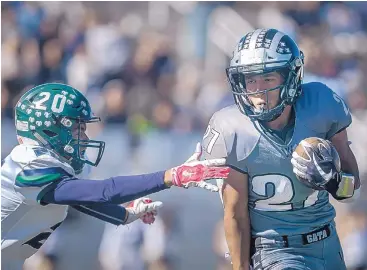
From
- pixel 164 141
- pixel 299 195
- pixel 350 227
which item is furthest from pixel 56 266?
pixel 299 195

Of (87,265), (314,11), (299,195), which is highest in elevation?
(314,11)

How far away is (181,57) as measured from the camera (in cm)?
437

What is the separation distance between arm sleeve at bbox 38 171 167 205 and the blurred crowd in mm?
1430

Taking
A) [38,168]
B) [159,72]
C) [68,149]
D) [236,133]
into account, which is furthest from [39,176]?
[159,72]

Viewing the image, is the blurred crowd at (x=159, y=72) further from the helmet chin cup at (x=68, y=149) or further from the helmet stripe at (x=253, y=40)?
the helmet stripe at (x=253, y=40)

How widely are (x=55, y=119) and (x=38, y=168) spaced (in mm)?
241

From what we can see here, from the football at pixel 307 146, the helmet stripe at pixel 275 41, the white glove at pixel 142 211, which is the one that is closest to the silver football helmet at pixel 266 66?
the helmet stripe at pixel 275 41

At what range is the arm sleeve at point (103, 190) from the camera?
108 inches

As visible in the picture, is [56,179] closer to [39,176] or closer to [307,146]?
[39,176]

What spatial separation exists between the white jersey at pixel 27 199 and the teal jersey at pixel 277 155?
60 cm

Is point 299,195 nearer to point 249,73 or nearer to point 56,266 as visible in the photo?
point 249,73

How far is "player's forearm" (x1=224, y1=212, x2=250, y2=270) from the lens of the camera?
275cm

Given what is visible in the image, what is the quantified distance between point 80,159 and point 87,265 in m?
1.30

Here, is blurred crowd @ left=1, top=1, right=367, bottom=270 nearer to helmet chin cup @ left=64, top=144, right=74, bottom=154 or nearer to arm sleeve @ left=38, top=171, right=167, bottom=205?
helmet chin cup @ left=64, top=144, right=74, bottom=154
